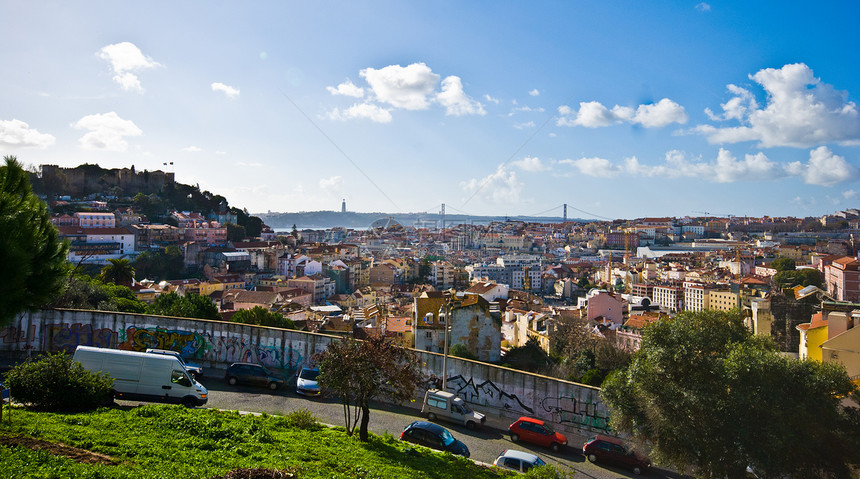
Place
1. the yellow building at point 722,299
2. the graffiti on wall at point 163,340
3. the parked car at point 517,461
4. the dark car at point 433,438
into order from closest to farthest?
the parked car at point 517,461, the dark car at point 433,438, the graffiti on wall at point 163,340, the yellow building at point 722,299

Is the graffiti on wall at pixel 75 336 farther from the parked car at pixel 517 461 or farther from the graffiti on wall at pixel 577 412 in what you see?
the graffiti on wall at pixel 577 412

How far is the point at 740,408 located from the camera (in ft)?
22.2

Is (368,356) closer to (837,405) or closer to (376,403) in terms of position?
(376,403)

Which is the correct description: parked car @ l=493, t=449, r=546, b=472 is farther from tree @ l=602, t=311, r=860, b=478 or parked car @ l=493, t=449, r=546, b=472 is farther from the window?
the window

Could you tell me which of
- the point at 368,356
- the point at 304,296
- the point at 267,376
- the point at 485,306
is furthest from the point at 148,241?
the point at 368,356

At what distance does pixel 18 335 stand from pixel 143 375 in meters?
4.70

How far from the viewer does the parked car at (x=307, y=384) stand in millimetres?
9336

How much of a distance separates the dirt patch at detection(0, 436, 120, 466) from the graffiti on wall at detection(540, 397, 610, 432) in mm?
7242

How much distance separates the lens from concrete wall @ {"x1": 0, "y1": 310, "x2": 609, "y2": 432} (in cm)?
980

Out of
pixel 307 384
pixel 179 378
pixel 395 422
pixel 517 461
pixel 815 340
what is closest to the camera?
pixel 517 461

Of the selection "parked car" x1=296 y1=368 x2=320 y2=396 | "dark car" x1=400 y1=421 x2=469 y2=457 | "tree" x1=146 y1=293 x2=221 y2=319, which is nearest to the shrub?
"dark car" x1=400 y1=421 x2=469 y2=457

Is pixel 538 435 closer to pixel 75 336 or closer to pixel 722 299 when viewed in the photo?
pixel 75 336

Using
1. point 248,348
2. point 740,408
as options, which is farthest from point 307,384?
point 740,408

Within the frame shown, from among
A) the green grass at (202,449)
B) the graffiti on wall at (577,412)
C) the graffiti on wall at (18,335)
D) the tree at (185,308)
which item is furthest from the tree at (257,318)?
the green grass at (202,449)
